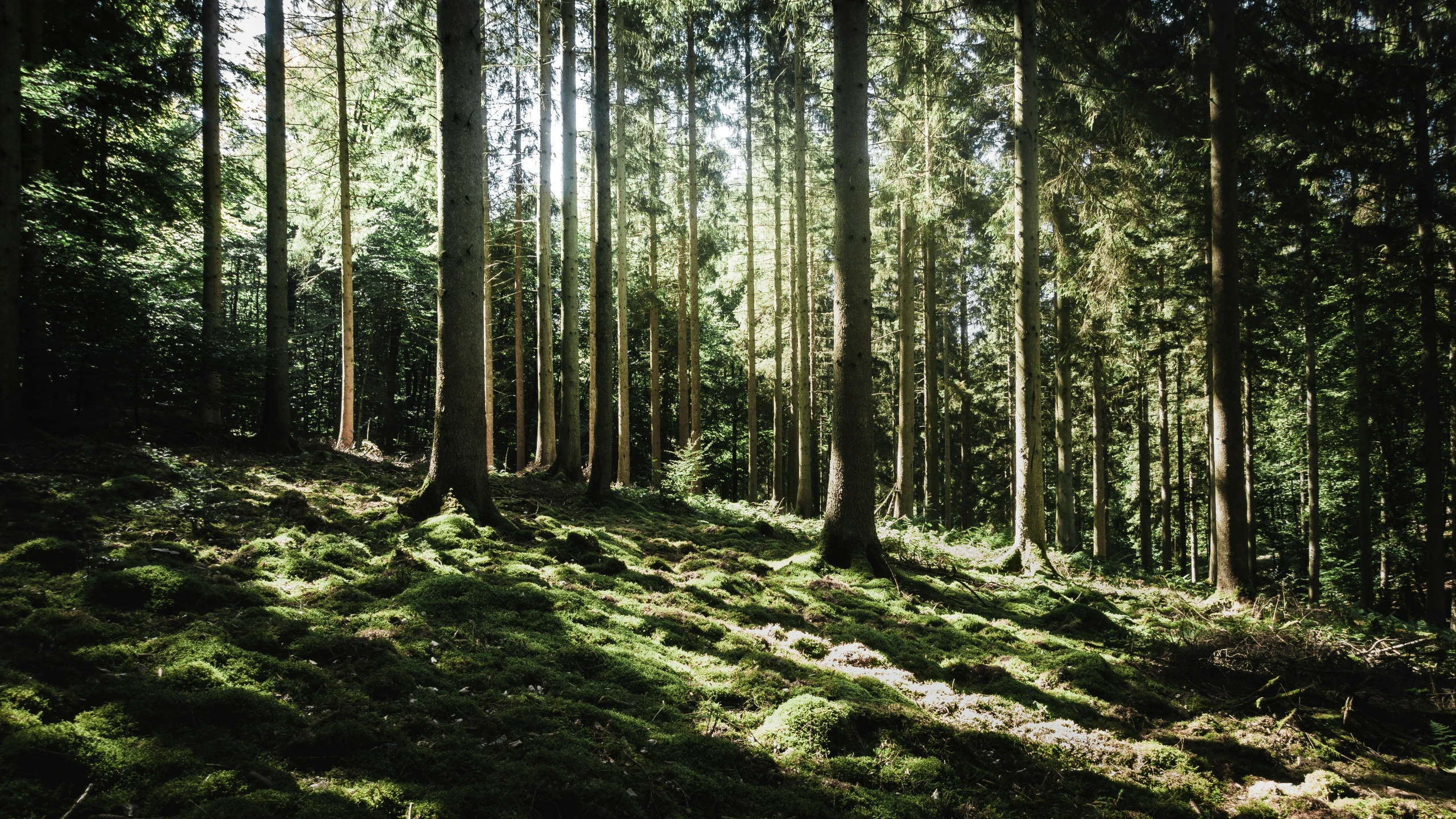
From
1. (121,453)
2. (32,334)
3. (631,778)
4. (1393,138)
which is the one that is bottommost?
(631,778)

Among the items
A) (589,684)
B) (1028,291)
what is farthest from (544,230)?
(589,684)

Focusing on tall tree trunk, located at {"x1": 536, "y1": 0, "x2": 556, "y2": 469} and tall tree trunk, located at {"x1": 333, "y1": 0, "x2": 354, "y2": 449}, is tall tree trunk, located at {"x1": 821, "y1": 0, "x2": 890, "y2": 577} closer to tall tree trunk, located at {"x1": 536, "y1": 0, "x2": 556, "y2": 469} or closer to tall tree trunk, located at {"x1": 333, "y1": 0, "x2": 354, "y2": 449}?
tall tree trunk, located at {"x1": 536, "y1": 0, "x2": 556, "y2": 469}

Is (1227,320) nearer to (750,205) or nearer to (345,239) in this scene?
(750,205)

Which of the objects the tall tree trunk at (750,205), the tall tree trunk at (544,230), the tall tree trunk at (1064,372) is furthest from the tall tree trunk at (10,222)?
the tall tree trunk at (1064,372)

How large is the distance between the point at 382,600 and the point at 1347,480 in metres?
31.9

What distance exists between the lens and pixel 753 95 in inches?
739

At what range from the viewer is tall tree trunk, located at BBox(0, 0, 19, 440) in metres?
8.06

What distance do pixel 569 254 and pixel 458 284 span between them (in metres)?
5.83

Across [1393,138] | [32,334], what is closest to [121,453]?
[32,334]

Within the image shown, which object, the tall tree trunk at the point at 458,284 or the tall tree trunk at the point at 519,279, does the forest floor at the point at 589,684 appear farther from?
the tall tree trunk at the point at 519,279

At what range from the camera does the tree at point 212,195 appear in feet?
36.3

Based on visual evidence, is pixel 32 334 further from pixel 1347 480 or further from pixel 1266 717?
pixel 1347 480

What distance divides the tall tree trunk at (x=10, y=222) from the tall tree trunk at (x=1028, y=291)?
13.5 metres

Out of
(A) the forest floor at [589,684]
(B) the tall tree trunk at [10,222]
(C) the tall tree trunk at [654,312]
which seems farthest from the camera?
(C) the tall tree trunk at [654,312]
